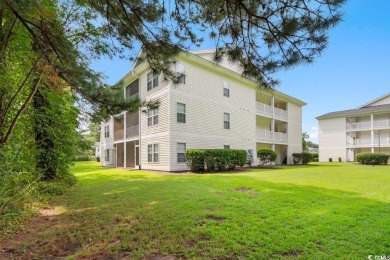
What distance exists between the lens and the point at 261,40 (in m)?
4.73

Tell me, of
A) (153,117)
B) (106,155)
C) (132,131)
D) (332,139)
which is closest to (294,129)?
(332,139)

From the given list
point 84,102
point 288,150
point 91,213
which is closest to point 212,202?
point 91,213

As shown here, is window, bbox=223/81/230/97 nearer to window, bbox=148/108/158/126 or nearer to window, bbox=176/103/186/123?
window, bbox=176/103/186/123

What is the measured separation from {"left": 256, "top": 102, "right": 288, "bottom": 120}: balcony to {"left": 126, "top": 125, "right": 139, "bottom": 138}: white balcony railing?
11451mm

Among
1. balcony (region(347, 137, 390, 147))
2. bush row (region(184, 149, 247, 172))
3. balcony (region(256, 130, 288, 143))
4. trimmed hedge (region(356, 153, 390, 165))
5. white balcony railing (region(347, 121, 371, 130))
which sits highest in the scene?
white balcony railing (region(347, 121, 371, 130))

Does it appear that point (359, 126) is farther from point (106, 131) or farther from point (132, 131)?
point (106, 131)

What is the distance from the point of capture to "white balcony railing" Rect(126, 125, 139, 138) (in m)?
19.5

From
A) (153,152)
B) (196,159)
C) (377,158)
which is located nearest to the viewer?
(196,159)

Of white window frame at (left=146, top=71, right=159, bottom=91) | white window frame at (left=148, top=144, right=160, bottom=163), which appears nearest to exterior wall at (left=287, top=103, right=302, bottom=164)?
white window frame at (left=148, top=144, right=160, bottom=163)

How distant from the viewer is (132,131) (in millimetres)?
20172

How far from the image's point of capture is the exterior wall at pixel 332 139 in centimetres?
3297

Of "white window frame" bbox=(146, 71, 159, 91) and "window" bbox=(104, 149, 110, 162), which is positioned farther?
"window" bbox=(104, 149, 110, 162)

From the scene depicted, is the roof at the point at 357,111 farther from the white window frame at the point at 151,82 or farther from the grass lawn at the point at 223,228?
the grass lawn at the point at 223,228

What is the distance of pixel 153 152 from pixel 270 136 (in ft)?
41.5
